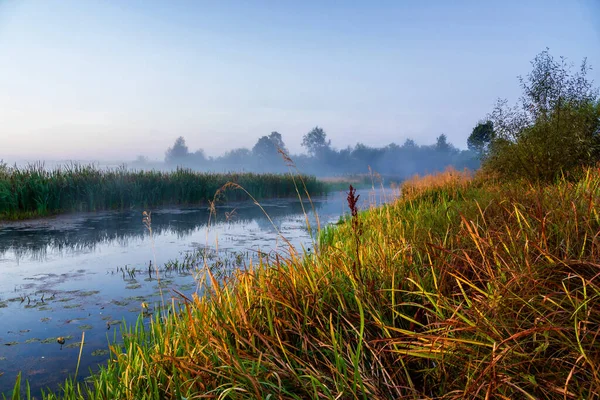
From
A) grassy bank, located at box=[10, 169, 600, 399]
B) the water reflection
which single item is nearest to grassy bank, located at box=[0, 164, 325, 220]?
the water reflection

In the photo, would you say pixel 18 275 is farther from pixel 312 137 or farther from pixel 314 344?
pixel 312 137

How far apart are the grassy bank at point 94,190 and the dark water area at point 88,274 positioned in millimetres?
1357

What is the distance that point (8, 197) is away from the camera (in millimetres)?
12250

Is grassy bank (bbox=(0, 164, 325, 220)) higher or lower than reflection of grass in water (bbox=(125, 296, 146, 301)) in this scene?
higher

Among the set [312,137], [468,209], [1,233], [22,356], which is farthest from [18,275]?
[312,137]

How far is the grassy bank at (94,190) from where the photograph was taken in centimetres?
1266

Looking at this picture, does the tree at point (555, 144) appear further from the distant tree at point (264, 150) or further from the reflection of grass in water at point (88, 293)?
the distant tree at point (264, 150)

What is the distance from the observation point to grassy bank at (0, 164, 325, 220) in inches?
498

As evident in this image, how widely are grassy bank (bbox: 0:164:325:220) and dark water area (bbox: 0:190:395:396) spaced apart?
4.45 feet

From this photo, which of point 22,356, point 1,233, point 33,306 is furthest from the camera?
point 1,233

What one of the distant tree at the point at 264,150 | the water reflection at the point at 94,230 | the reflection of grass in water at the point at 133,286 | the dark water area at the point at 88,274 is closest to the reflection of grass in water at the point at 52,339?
the dark water area at the point at 88,274

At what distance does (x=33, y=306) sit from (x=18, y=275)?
178cm

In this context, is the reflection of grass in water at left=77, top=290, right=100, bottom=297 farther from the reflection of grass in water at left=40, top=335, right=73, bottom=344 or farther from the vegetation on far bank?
the vegetation on far bank

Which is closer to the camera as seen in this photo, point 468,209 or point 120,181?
point 468,209
